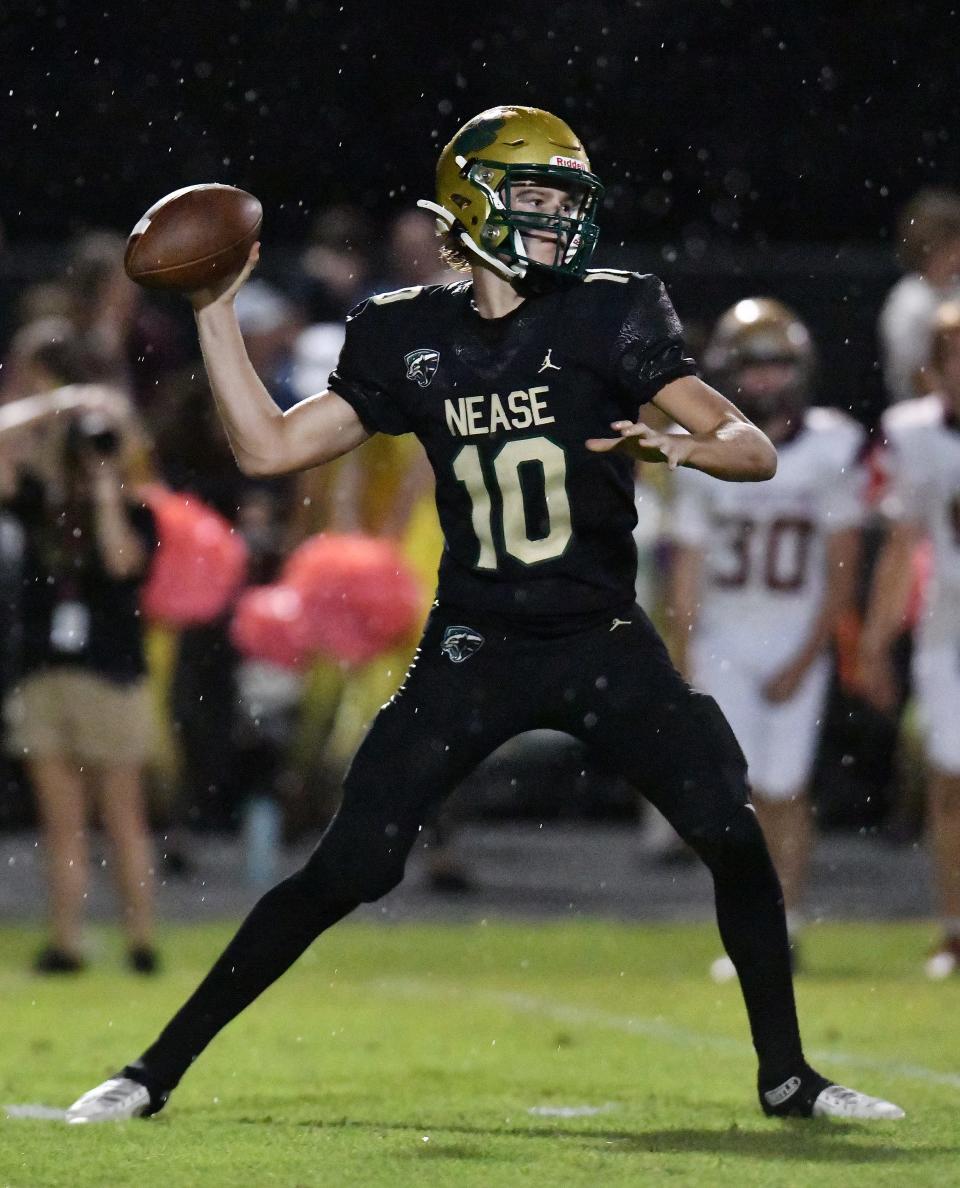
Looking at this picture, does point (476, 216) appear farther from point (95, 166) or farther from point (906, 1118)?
point (95, 166)

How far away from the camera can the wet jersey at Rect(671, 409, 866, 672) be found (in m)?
7.71

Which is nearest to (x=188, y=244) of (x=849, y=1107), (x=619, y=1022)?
(x=849, y=1107)

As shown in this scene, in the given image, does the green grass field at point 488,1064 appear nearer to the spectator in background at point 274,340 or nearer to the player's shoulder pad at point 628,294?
the player's shoulder pad at point 628,294

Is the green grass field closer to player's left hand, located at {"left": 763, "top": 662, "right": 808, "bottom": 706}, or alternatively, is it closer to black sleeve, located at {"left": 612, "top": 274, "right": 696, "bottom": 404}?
player's left hand, located at {"left": 763, "top": 662, "right": 808, "bottom": 706}

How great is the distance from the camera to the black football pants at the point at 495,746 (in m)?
4.69

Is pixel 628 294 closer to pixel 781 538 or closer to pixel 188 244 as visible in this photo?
pixel 188 244

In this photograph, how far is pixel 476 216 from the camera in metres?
4.75

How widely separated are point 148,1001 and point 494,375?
286 centimetres

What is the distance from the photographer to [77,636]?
779cm

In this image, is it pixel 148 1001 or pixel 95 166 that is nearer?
pixel 148 1001

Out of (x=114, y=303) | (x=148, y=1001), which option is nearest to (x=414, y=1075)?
(x=148, y=1001)

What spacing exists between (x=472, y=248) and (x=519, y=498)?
49cm

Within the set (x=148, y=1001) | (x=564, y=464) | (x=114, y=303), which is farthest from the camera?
(x=114, y=303)

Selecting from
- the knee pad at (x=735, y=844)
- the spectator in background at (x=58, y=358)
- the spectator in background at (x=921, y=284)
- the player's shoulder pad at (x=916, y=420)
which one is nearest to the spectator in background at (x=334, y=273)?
the spectator in background at (x=921, y=284)
